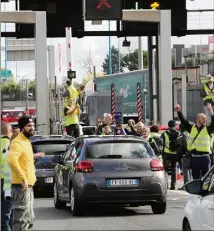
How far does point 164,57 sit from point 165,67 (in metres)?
0.38

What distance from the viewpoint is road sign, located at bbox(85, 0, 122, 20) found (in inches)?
996

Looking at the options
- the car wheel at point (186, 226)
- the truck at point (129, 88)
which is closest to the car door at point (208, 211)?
the car wheel at point (186, 226)

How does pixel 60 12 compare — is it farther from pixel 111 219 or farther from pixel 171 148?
pixel 111 219

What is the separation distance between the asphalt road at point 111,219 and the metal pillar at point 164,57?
1342 cm

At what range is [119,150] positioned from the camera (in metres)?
16.4

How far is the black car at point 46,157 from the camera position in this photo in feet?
70.7

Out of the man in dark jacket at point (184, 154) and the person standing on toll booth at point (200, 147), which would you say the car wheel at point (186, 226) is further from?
the man in dark jacket at point (184, 154)

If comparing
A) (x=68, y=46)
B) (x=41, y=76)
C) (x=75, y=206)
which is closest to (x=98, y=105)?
(x=68, y=46)

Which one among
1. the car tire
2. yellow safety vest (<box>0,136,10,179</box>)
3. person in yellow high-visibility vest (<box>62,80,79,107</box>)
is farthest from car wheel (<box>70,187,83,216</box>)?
person in yellow high-visibility vest (<box>62,80,79,107</box>)

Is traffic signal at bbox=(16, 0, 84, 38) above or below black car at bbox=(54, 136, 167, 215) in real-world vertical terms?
above

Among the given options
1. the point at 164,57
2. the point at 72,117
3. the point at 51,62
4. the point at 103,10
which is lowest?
the point at 72,117

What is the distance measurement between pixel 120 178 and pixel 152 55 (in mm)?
22819

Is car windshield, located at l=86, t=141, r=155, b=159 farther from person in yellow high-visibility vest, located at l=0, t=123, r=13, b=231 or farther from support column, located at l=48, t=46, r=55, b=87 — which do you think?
support column, located at l=48, t=46, r=55, b=87

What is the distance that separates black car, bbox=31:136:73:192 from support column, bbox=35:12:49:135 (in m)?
8.87
